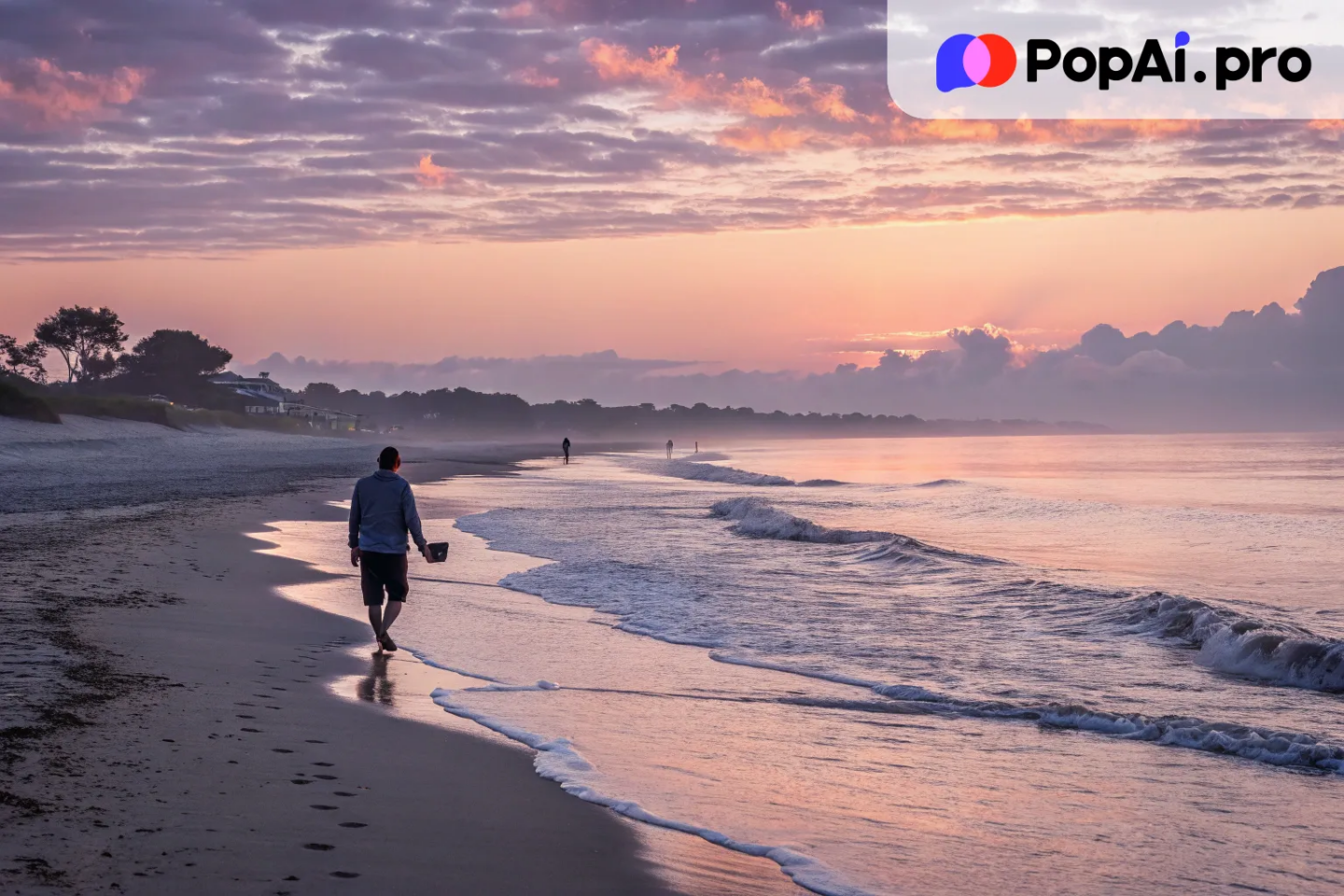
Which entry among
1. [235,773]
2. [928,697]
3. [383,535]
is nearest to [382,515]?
[383,535]

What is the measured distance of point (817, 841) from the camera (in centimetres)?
534

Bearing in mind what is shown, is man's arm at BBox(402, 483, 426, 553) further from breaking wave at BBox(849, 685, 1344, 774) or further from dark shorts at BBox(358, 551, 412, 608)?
breaking wave at BBox(849, 685, 1344, 774)

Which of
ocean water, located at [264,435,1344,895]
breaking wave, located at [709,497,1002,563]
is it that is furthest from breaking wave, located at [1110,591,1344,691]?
breaking wave, located at [709,497,1002,563]

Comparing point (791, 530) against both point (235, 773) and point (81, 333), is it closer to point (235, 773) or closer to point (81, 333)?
point (235, 773)

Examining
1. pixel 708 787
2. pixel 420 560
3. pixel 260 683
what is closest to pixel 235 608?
pixel 260 683

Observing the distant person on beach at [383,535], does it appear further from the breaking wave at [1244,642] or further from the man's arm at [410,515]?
the breaking wave at [1244,642]

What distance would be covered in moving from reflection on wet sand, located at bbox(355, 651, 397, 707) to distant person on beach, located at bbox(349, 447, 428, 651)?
77 cm

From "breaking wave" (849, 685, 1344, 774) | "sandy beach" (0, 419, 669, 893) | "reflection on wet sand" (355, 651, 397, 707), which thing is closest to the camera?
"sandy beach" (0, 419, 669, 893)

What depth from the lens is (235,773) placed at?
5.64 metres

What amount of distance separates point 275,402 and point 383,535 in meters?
139

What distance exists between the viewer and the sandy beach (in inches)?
174

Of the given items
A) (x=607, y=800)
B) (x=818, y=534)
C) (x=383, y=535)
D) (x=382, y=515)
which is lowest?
(x=818, y=534)

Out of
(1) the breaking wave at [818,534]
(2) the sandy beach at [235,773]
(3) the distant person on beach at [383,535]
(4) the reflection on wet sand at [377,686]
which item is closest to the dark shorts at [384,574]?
(3) the distant person on beach at [383,535]

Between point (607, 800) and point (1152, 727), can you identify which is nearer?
point (607, 800)
